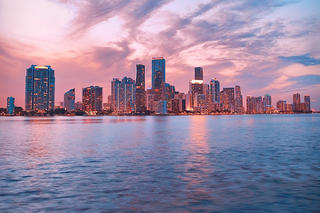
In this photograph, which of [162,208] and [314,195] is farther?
[314,195]

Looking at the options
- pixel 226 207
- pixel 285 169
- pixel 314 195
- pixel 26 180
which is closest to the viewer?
pixel 226 207

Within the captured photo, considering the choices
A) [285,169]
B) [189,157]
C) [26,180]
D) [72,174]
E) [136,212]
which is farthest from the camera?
[189,157]

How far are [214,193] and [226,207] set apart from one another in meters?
2.25

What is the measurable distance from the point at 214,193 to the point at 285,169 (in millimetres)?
10059

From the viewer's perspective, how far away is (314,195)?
46.0 feet

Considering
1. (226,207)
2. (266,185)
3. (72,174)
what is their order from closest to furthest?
(226,207) < (266,185) < (72,174)

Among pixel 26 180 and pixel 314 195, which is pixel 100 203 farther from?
pixel 314 195

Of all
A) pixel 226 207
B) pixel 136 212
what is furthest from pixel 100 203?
pixel 226 207

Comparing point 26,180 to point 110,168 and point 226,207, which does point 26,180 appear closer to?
point 110,168

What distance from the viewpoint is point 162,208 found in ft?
39.7

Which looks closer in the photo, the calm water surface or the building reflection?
the calm water surface

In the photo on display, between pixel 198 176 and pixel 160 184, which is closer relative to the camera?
pixel 160 184

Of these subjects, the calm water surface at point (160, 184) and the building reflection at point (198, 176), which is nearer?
the calm water surface at point (160, 184)

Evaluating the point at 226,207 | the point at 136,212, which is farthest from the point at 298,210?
the point at 136,212
